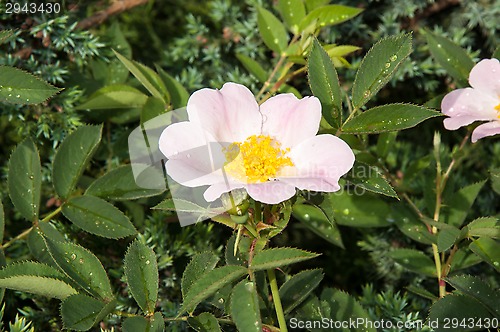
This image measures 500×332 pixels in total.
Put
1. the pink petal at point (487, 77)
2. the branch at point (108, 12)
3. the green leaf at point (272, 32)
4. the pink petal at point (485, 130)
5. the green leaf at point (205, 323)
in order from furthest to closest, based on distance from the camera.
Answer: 1. the branch at point (108, 12)
2. the green leaf at point (272, 32)
3. the pink petal at point (487, 77)
4. the pink petal at point (485, 130)
5. the green leaf at point (205, 323)

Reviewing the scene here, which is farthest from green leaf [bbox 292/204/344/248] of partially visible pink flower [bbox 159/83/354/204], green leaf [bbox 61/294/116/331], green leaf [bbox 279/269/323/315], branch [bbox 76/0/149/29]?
branch [bbox 76/0/149/29]

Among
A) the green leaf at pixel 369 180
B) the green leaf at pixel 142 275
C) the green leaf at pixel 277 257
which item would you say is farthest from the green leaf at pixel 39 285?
the green leaf at pixel 369 180

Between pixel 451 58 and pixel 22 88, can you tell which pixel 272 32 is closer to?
pixel 451 58

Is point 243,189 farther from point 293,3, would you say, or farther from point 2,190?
point 2,190

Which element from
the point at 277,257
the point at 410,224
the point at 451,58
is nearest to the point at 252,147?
the point at 277,257

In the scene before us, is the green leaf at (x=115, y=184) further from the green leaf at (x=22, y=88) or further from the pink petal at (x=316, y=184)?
the pink petal at (x=316, y=184)
